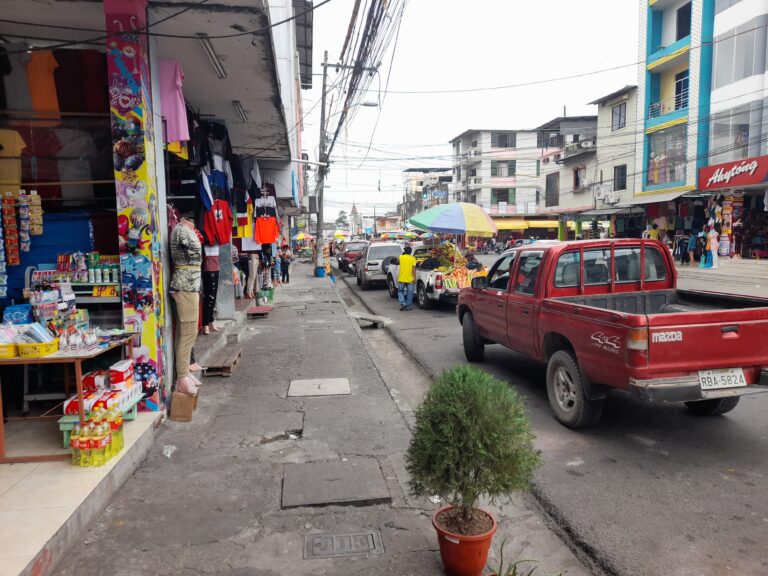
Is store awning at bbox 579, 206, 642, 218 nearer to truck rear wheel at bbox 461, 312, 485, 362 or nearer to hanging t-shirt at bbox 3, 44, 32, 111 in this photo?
truck rear wheel at bbox 461, 312, 485, 362

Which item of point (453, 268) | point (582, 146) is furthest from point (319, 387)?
point (582, 146)

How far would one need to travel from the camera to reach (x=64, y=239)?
5270 mm

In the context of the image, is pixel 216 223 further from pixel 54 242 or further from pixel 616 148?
pixel 616 148

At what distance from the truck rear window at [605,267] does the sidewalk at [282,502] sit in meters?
2.48

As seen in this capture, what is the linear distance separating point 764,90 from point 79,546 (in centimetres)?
2985

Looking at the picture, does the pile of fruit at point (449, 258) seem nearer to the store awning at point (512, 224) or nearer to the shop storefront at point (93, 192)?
the shop storefront at point (93, 192)

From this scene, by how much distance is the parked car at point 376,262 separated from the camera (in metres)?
20.5

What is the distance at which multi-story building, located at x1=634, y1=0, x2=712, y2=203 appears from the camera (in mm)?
26906

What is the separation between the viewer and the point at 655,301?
20.7ft

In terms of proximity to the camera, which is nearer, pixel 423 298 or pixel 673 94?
pixel 423 298

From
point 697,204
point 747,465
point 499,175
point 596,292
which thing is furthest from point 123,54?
point 499,175

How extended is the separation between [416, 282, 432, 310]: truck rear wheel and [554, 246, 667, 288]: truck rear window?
785cm

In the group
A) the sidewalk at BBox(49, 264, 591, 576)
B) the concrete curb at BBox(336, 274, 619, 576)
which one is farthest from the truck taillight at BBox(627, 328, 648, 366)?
the sidewalk at BBox(49, 264, 591, 576)

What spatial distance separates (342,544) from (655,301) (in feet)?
15.8
